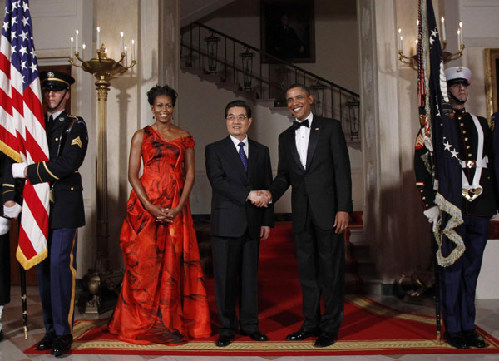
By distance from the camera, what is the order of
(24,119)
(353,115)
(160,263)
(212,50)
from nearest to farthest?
(24,119)
(160,263)
(212,50)
(353,115)

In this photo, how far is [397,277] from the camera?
5227 millimetres

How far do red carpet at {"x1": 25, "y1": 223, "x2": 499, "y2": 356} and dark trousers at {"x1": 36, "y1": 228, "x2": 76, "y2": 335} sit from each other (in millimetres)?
253

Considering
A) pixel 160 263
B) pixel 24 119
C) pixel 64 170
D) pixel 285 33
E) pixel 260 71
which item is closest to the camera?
pixel 64 170

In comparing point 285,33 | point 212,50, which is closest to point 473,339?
point 212,50

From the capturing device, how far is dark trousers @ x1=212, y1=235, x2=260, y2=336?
11.2ft

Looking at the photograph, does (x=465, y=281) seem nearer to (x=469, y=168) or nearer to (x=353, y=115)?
(x=469, y=168)

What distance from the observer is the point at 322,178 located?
3387 millimetres

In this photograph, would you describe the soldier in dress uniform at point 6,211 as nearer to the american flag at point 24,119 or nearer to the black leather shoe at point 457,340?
the american flag at point 24,119

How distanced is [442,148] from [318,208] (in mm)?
986

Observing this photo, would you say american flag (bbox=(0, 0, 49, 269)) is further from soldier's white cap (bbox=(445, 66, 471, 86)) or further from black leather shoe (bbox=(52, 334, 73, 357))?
soldier's white cap (bbox=(445, 66, 471, 86))

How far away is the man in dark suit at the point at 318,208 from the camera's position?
3359 mm

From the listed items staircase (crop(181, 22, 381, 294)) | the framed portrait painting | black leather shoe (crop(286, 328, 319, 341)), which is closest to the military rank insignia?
black leather shoe (crop(286, 328, 319, 341))

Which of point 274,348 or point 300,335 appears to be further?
point 300,335

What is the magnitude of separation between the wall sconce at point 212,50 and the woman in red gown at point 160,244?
6.56 metres
